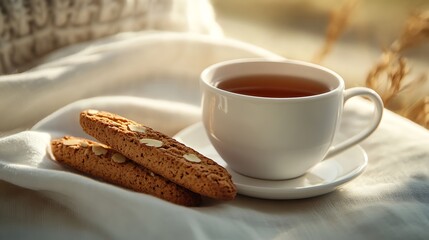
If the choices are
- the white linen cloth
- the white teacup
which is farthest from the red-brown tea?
the white linen cloth

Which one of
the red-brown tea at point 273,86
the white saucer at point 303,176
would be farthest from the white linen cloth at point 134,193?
the red-brown tea at point 273,86

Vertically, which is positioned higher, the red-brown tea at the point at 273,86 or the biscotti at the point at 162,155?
the red-brown tea at the point at 273,86

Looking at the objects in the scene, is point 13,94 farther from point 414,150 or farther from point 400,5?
point 400,5

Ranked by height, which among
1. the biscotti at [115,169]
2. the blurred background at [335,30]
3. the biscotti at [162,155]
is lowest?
the blurred background at [335,30]

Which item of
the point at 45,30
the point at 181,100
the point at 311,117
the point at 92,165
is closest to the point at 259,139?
the point at 311,117

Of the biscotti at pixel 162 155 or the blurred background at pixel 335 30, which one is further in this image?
the blurred background at pixel 335 30

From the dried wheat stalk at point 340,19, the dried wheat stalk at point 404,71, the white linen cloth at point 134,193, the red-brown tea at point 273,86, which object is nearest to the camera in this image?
the white linen cloth at point 134,193

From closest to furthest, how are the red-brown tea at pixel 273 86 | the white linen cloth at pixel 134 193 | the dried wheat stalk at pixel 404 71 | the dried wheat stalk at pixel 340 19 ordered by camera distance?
the white linen cloth at pixel 134 193
the red-brown tea at pixel 273 86
the dried wheat stalk at pixel 404 71
the dried wheat stalk at pixel 340 19

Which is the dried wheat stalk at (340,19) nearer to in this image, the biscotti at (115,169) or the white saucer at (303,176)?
the white saucer at (303,176)
